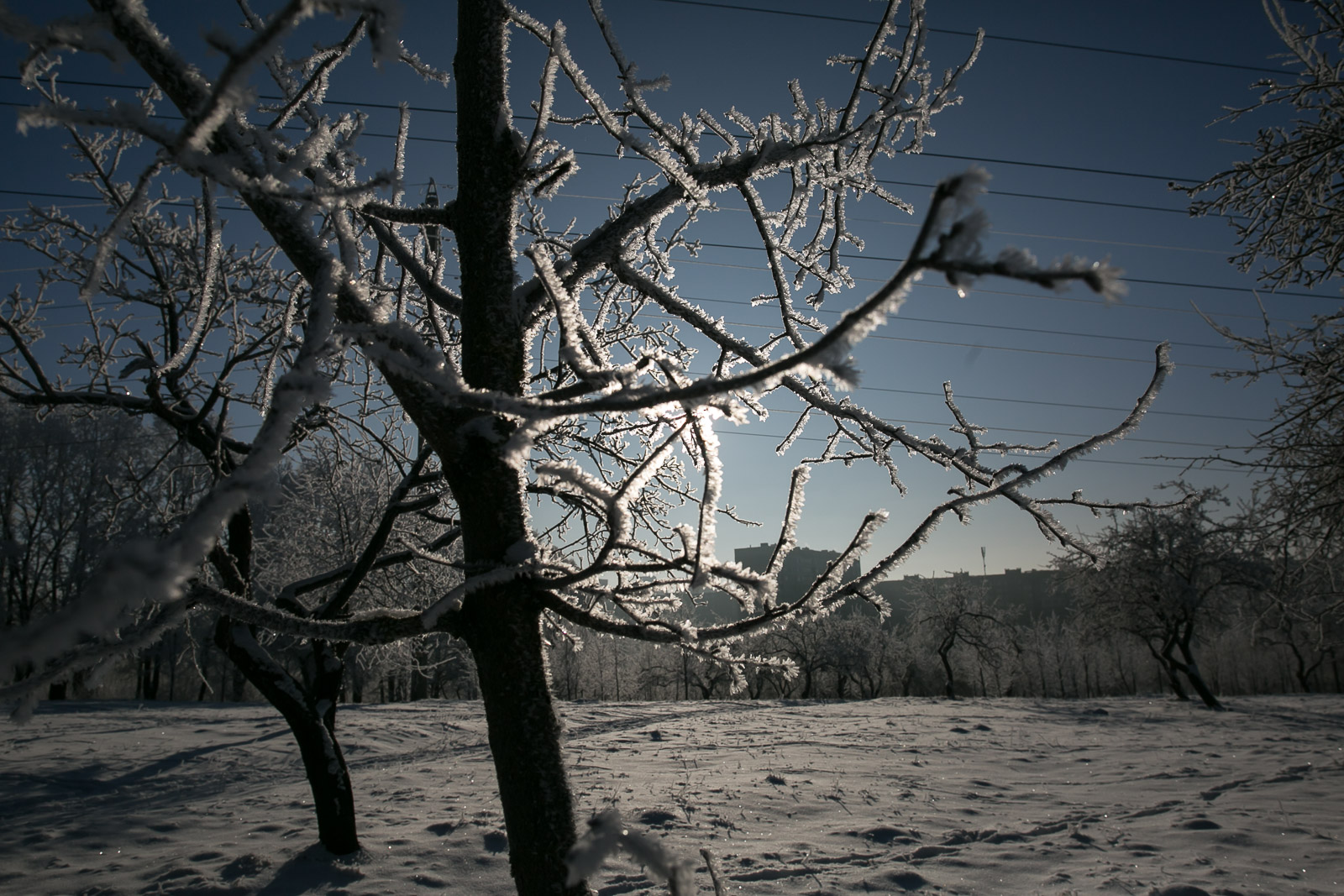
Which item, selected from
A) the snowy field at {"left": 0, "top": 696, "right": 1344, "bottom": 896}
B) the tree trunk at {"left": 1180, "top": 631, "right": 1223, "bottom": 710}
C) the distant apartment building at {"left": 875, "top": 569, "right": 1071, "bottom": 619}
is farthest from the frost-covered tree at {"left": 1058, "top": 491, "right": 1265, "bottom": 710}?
the distant apartment building at {"left": 875, "top": 569, "right": 1071, "bottom": 619}

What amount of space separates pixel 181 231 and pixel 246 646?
4.27 metres

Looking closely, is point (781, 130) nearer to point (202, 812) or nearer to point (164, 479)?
point (164, 479)

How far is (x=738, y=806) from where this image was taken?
20.4 feet

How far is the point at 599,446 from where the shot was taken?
A: 13.0ft

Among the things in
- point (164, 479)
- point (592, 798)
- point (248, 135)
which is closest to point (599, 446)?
point (248, 135)

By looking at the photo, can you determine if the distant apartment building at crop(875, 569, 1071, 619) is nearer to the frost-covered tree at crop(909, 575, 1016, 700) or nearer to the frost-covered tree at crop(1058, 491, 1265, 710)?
the frost-covered tree at crop(909, 575, 1016, 700)

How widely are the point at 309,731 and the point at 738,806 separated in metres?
4.01

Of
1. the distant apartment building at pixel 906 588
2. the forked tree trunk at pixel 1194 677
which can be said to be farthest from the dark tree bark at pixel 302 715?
the distant apartment building at pixel 906 588

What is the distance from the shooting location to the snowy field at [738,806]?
14.7ft

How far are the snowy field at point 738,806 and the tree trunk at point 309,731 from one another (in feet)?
0.86

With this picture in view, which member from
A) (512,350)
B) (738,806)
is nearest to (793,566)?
(738,806)

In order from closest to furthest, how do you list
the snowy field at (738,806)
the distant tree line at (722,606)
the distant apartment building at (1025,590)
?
1. the snowy field at (738,806)
2. the distant tree line at (722,606)
3. the distant apartment building at (1025,590)

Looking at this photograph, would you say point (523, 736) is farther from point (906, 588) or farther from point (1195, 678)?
point (906, 588)

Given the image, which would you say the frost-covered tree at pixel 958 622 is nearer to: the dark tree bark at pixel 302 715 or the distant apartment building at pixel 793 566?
the distant apartment building at pixel 793 566
